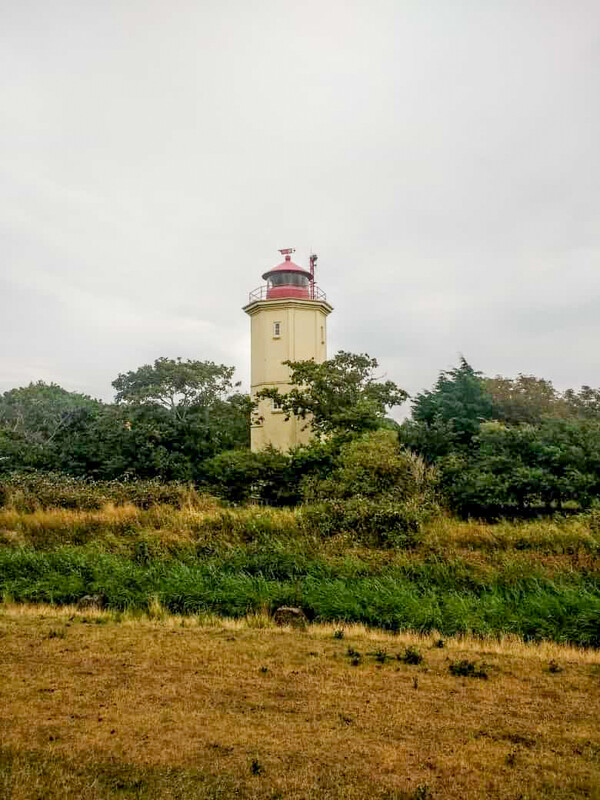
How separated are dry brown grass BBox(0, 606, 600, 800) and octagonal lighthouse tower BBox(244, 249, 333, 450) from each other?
1530cm

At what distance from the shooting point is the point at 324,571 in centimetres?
998

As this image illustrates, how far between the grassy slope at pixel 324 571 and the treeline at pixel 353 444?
4.52ft

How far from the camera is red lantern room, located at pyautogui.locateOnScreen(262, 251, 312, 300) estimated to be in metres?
23.6

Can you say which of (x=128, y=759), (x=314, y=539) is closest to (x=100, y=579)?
(x=314, y=539)

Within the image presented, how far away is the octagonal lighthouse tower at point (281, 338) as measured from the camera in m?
23.0

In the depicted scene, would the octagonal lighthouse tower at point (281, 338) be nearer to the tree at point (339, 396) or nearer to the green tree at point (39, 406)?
the tree at point (339, 396)

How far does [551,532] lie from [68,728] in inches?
343

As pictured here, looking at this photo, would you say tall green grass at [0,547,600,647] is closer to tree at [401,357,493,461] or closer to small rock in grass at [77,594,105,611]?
small rock in grass at [77,594,105,611]

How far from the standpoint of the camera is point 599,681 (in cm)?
617

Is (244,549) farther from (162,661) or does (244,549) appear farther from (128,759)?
(128,759)

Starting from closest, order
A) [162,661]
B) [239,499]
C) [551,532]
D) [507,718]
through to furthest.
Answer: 1. [507,718]
2. [162,661]
3. [551,532]
4. [239,499]

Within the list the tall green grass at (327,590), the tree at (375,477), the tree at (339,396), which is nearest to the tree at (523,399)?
the tree at (339,396)

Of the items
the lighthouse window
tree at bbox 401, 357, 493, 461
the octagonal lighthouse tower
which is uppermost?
the lighthouse window

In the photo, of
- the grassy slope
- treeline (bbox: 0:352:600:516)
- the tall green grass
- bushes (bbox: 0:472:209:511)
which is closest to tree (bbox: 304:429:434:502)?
treeline (bbox: 0:352:600:516)
